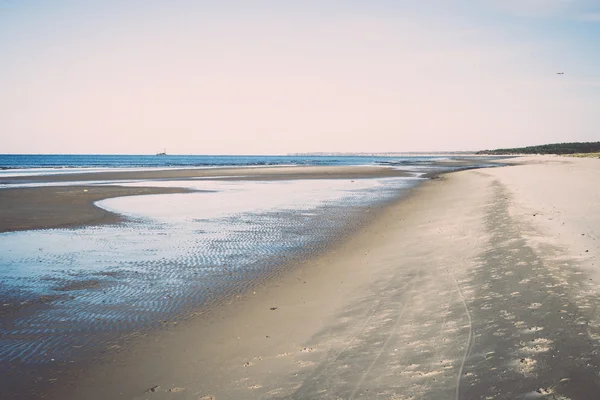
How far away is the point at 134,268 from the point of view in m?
10.4

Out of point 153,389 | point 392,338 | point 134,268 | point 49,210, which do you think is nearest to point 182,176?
point 49,210

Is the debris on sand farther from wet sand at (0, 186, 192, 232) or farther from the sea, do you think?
wet sand at (0, 186, 192, 232)

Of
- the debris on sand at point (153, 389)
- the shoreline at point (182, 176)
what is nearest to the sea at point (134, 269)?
the debris on sand at point (153, 389)

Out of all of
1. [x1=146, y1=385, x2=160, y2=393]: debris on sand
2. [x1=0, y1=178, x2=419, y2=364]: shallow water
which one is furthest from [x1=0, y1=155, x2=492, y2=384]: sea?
[x1=146, y1=385, x2=160, y2=393]: debris on sand

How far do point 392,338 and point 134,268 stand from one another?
7.16 metres

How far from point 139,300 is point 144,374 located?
9.96ft

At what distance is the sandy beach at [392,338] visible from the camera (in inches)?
179

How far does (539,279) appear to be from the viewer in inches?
291

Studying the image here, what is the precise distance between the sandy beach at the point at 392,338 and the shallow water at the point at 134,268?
33.3 inches

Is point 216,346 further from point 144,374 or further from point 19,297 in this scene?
point 19,297

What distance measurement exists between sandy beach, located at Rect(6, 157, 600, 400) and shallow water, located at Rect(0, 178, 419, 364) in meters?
0.84

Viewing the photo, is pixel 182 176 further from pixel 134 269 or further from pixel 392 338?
pixel 392 338

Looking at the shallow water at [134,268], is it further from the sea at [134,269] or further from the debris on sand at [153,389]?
the debris on sand at [153,389]

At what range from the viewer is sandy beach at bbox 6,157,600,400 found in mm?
4551
